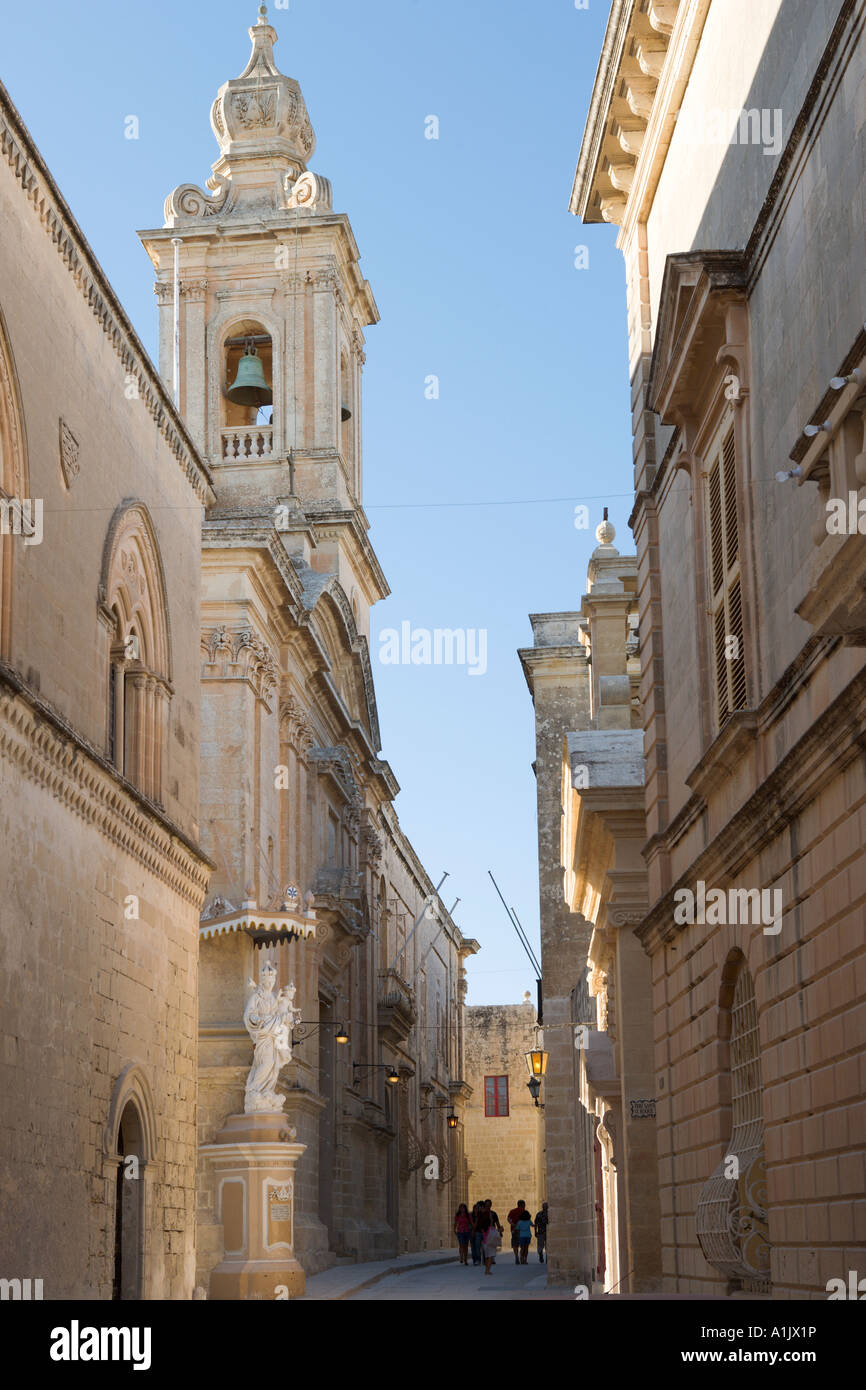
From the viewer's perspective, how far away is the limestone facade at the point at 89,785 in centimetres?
1386

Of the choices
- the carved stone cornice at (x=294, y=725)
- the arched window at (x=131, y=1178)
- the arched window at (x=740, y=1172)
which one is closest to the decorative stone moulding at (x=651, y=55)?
the arched window at (x=740, y=1172)

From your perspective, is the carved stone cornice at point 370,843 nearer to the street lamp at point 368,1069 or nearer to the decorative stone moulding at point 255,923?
the street lamp at point 368,1069

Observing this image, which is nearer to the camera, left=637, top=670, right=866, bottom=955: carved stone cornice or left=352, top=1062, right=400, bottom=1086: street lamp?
left=637, top=670, right=866, bottom=955: carved stone cornice

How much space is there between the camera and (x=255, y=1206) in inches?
952

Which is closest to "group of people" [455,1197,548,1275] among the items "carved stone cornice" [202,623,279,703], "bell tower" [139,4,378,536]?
"carved stone cornice" [202,623,279,703]

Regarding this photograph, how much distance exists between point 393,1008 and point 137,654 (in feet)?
89.3

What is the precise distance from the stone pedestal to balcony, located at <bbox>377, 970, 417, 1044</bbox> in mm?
18533

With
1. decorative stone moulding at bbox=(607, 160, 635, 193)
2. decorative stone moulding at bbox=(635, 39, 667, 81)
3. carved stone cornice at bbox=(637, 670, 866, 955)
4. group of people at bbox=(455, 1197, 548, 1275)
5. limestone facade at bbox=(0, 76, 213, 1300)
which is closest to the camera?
carved stone cornice at bbox=(637, 670, 866, 955)

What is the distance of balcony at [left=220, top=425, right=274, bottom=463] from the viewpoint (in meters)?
40.4

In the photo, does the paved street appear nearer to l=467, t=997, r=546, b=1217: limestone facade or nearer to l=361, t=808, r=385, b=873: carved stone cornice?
l=361, t=808, r=385, b=873: carved stone cornice

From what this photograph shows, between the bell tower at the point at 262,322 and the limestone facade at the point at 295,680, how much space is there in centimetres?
5

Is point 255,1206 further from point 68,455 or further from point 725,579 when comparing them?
point 725,579

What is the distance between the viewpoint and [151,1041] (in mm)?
18094
